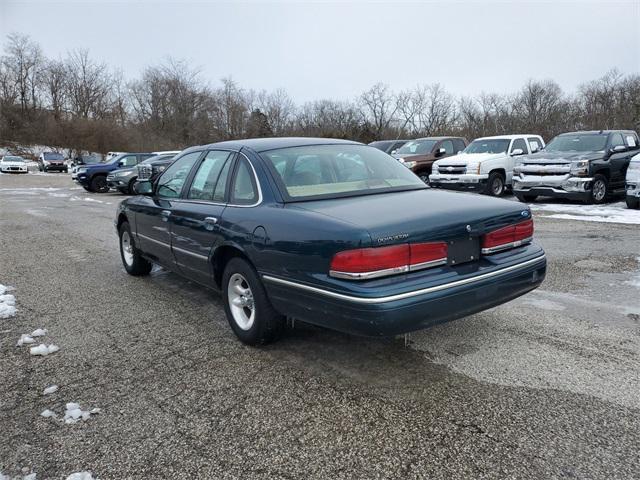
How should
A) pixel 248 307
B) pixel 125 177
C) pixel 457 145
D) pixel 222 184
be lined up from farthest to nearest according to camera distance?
pixel 125 177 < pixel 457 145 < pixel 222 184 < pixel 248 307

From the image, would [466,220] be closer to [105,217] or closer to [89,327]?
[89,327]

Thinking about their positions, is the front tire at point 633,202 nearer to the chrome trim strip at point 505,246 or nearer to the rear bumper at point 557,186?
the rear bumper at point 557,186

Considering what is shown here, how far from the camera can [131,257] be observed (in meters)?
6.32

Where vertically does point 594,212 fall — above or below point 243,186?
below

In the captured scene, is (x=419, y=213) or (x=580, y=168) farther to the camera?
(x=580, y=168)

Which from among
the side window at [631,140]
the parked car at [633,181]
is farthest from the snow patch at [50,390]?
the side window at [631,140]

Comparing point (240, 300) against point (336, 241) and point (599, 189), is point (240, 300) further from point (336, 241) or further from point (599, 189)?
point (599, 189)

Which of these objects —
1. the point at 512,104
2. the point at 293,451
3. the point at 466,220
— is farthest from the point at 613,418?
the point at 512,104

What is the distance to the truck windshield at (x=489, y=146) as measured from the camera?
49.2 feet

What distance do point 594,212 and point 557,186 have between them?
144 cm

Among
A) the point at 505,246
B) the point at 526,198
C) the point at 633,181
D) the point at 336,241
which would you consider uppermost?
the point at 633,181

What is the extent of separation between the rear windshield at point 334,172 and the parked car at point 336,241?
0.01m

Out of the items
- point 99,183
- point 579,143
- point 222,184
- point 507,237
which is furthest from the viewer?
point 99,183

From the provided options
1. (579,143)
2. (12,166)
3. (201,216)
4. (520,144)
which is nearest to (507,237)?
(201,216)
